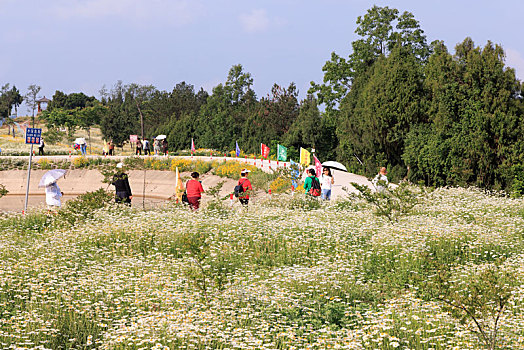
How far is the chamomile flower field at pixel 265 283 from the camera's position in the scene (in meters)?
6.12

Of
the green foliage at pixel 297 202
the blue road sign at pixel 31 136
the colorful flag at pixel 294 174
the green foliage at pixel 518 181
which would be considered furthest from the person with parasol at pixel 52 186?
the green foliage at pixel 518 181

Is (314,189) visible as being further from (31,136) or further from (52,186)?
(31,136)

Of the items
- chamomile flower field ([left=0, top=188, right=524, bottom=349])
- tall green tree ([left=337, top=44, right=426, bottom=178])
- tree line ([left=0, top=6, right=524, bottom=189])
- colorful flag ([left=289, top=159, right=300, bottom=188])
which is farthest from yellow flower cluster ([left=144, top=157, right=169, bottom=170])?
chamomile flower field ([left=0, top=188, right=524, bottom=349])

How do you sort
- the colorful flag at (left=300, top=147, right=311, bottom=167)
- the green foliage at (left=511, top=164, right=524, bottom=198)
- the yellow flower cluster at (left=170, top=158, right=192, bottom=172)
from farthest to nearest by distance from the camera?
the yellow flower cluster at (left=170, top=158, right=192, bottom=172)
the colorful flag at (left=300, top=147, right=311, bottom=167)
the green foliage at (left=511, top=164, right=524, bottom=198)

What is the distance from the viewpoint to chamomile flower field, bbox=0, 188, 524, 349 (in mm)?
6117

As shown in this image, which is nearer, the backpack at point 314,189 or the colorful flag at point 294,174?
the backpack at point 314,189

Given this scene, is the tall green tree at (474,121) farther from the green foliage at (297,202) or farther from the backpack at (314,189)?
the green foliage at (297,202)

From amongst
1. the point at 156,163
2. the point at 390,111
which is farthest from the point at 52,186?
the point at 156,163

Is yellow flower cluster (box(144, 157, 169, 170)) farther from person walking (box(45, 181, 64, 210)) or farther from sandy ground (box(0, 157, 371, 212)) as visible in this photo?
person walking (box(45, 181, 64, 210))

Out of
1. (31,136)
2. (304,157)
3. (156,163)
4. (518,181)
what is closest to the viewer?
(518,181)

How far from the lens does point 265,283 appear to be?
27.9ft

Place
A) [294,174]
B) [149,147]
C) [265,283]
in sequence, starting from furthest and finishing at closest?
[149,147], [294,174], [265,283]

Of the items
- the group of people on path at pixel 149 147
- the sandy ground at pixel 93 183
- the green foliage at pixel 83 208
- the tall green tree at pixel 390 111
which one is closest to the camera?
the green foliage at pixel 83 208

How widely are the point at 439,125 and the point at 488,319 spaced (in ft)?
61.7
